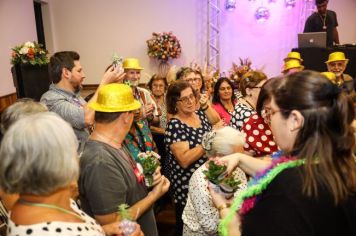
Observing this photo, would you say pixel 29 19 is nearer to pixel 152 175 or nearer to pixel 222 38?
pixel 222 38

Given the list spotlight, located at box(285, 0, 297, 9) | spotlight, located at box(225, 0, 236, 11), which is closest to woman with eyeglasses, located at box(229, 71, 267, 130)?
spotlight, located at box(225, 0, 236, 11)

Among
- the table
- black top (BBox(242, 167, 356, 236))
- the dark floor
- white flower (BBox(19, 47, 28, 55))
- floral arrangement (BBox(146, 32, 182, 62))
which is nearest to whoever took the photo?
black top (BBox(242, 167, 356, 236))

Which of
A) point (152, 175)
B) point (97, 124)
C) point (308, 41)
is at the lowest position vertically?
point (152, 175)

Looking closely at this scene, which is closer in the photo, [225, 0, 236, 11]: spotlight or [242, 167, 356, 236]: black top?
[242, 167, 356, 236]: black top

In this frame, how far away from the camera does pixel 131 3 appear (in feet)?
22.0

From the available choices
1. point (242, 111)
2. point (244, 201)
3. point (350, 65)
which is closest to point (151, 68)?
point (350, 65)

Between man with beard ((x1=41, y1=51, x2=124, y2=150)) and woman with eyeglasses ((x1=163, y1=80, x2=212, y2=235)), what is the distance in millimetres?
512

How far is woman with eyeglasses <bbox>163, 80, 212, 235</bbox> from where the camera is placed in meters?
2.39

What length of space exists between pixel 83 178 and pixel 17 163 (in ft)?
1.65

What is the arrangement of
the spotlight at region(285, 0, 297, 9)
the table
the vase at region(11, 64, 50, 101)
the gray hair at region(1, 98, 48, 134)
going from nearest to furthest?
the gray hair at region(1, 98, 48, 134), the vase at region(11, 64, 50, 101), the table, the spotlight at region(285, 0, 297, 9)

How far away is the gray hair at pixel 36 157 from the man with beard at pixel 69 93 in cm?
147

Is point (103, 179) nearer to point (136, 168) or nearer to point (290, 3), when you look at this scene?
point (136, 168)

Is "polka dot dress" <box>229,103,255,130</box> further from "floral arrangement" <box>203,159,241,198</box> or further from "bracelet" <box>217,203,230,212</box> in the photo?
"bracelet" <box>217,203,230,212</box>

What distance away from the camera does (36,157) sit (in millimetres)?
996
